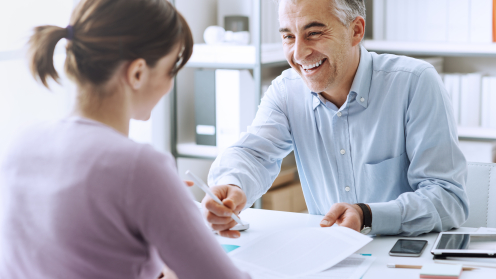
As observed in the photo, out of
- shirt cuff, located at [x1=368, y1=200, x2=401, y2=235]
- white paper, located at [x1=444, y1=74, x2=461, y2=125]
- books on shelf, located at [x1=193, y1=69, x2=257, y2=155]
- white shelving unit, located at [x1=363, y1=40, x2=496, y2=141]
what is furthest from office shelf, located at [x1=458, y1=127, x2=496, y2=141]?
shirt cuff, located at [x1=368, y1=200, x2=401, y2=235]

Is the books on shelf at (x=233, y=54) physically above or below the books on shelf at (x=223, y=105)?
above

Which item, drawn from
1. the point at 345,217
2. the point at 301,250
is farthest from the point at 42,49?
the point at 345,217

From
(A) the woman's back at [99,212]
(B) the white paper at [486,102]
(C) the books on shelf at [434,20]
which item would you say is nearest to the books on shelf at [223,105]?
(C) the books on shelf at [434,20]

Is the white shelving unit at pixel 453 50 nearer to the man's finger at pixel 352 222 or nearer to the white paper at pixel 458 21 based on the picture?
the white paper at pixel 458 21

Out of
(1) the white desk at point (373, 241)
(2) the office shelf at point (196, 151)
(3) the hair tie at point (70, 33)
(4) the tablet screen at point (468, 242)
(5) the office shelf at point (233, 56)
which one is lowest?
(2) the office shelf at point (196, 151)

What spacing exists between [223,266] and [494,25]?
2132mm

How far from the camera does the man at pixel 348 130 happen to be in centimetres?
133

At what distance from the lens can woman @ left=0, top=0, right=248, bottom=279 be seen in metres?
0.63

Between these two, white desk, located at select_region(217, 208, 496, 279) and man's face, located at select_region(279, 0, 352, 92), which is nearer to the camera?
white desk, located at select_region(217, 208, 496, 279)

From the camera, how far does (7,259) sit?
2.31 feet

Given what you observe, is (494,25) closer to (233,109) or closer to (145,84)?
(233,109)

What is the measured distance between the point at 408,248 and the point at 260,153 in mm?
568

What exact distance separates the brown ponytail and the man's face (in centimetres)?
83

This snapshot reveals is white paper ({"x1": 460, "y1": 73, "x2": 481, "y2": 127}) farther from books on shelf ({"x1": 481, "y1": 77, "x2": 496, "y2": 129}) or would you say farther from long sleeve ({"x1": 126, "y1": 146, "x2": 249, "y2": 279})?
long sleeve ({"x1": 126, "y1": 146, "x2": 249, "y2": 279})
